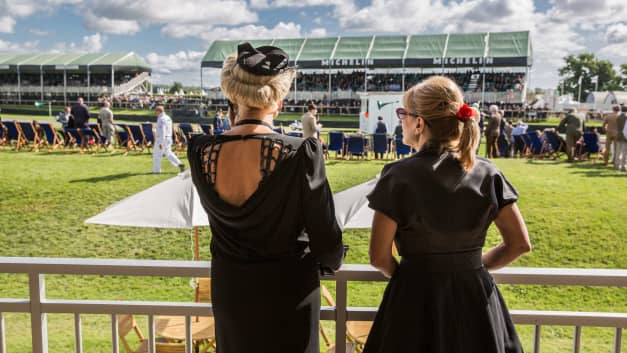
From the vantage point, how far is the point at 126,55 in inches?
2975

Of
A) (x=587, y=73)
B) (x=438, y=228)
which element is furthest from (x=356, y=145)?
(x=587, y=73)

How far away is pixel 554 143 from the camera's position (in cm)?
1916

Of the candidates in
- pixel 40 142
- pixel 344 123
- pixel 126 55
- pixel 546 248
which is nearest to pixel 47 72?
pixel 126 55

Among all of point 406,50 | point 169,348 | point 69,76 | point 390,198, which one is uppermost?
point 406,50

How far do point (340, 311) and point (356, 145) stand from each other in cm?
1674

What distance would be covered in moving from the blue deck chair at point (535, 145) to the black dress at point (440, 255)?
1854 centimetres

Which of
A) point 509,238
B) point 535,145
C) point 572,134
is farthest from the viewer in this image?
point 535,145

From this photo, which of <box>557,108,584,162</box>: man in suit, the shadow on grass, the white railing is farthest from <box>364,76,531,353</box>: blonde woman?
<box>557,108,584,162</box>: man in suit

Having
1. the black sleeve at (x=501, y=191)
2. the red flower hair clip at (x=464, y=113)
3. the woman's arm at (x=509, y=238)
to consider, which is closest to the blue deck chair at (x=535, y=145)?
the woman's arm at (x=509, y=238)

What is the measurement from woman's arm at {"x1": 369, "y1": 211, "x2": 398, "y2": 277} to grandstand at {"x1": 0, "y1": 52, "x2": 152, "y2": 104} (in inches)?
2633

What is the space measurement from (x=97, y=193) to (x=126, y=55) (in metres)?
68.5

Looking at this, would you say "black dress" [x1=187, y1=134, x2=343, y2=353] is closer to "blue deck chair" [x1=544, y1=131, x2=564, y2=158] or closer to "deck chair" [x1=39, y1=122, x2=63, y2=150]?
"blue deck chair" [x1=544, y1=131, x2=564, y2=158]

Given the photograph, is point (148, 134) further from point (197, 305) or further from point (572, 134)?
point (197, 305)

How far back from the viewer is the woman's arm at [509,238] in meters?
2.12
